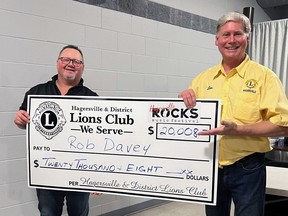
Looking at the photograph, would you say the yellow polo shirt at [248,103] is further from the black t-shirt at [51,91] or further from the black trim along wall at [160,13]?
the black trim along wall at [160,13]

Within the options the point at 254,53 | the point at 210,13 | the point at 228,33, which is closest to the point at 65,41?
the point at 228,33

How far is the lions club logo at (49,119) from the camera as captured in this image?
167 cm

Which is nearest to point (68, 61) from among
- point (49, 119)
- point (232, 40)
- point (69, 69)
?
point (69, 69)

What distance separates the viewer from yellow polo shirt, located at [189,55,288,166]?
4.25ft

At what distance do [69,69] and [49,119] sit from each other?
0.34 m

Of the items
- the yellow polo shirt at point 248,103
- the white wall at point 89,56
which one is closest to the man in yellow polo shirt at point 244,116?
the yellow polo shirt at point 248,103

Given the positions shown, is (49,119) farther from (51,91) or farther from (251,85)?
(251,85)

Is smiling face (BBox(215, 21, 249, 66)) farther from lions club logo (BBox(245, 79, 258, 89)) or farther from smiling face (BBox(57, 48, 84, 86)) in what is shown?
smiling face (BBox(57, 48, 84, 86))

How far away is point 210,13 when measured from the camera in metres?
3.86

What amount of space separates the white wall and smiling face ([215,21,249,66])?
1.51 m

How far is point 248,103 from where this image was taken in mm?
1345

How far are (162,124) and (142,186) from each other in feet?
1.21

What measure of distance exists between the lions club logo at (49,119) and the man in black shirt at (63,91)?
0.10m

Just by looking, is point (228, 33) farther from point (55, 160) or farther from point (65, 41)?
point (65, 41)
